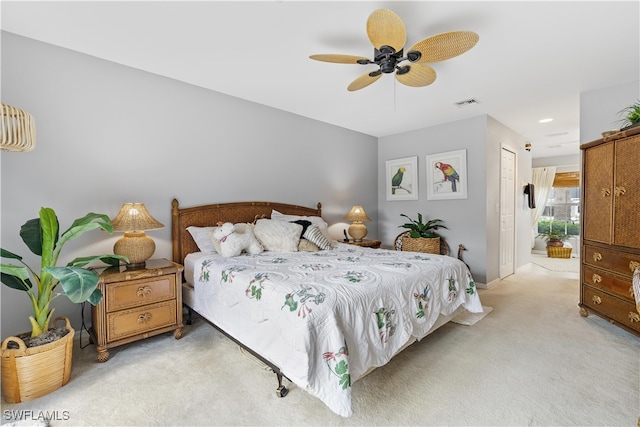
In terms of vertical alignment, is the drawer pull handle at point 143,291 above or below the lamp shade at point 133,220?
below

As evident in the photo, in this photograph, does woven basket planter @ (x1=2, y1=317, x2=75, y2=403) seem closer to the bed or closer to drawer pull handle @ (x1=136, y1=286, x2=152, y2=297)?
drawer pull handle @ (x1=136, y1=286, x2=152, y2=297)

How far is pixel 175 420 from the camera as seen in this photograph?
1.58 m

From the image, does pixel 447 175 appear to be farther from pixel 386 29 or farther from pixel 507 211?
pixel 386 29

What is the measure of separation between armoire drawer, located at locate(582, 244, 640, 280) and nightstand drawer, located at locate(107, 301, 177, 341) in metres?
3.88

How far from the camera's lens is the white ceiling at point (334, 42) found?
192 cm

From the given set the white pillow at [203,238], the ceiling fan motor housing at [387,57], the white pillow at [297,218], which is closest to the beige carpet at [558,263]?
the white pillow at [297,218]

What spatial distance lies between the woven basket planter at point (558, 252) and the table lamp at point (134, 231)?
7926 mm

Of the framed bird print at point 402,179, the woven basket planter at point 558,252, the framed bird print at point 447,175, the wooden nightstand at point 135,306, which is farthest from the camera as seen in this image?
the woven basket planter at point 558,252

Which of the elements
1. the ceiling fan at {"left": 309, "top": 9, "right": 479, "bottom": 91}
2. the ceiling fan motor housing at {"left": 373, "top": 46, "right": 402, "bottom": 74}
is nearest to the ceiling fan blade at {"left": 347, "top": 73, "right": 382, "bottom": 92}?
the ceiling fan at {"left": 309, "top": 9, "right": 479, "bottom": 91}

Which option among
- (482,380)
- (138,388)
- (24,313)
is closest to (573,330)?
(482,380)

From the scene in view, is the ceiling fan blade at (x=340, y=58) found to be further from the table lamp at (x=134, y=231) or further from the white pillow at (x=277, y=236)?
the table lamp at (x=134, y=231)

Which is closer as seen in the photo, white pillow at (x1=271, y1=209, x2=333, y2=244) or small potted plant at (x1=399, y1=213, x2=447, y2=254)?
white pillow at (x1=271, y1=209, x2=333, y2=244)

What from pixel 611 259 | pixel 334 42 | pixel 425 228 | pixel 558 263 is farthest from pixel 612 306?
pixel 558 263

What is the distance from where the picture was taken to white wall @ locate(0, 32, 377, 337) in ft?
7.39
